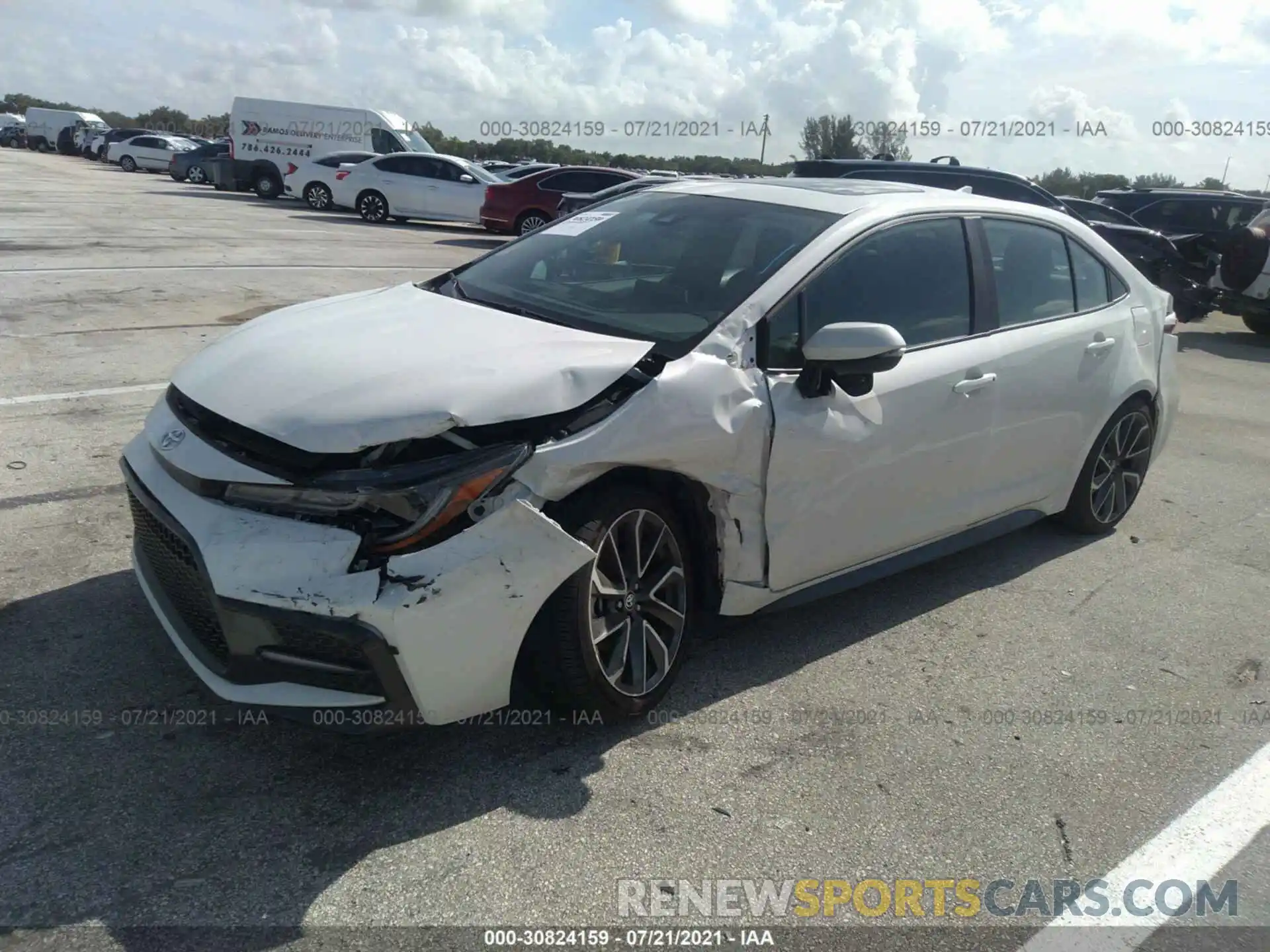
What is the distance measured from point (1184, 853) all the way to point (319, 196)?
24.6 meters

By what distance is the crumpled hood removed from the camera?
2.80 metres

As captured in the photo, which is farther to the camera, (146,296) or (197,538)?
(146,296)

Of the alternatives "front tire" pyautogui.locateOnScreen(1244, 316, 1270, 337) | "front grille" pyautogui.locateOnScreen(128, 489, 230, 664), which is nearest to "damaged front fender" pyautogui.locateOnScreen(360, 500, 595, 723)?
"front grille" pyautogui.locateOnScreen(128, 489, 230, 664)

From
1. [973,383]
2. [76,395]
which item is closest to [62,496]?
[76,395]

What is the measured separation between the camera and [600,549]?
310 cm

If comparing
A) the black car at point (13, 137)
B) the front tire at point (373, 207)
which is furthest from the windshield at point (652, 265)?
the black car at point (13, 137)

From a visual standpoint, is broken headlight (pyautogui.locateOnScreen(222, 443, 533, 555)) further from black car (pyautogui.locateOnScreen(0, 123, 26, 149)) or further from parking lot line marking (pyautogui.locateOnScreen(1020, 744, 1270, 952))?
black car (pyautogui.locateOnScreen(0, 123, 26, 149))

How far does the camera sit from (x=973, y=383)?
4160 millimetres

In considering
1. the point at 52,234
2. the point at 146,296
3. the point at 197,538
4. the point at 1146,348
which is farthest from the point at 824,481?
the point at 52,234

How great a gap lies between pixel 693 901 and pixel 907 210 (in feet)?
9.16

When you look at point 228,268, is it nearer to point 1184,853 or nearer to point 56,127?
point 1184,853

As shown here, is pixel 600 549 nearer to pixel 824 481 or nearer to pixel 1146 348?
pixel 824 481

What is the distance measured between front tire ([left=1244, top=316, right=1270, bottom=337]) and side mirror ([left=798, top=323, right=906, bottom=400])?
12.5 metres

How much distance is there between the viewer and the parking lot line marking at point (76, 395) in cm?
633
